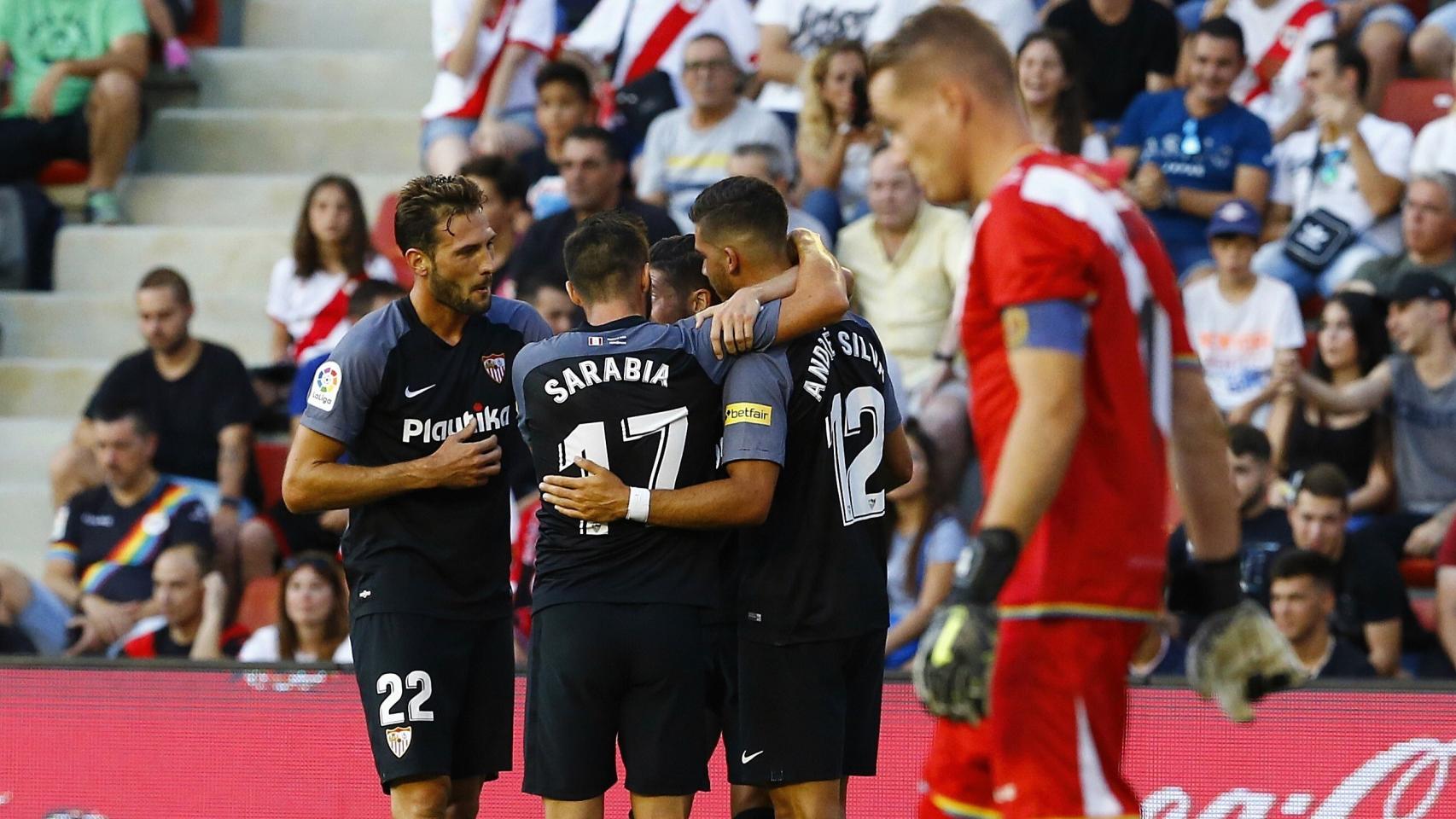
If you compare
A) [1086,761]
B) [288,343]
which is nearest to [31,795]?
[288,343]

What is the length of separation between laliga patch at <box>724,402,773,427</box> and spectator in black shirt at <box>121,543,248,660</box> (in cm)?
469

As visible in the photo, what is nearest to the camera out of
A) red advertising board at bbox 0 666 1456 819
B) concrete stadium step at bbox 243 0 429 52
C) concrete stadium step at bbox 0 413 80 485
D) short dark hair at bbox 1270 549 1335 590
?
red advertising board at bbox 0 666 1456 819

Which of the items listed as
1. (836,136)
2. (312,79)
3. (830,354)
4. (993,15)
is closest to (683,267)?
(830,354)

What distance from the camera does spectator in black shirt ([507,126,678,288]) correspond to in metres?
10.3

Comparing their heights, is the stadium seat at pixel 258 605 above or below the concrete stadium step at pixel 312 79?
below

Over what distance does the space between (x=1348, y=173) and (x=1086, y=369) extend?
6.89m

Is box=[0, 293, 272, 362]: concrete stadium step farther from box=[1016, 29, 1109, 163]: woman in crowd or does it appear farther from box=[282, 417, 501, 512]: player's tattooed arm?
box=[282, 417, 501, 512]: player's tattooed arm

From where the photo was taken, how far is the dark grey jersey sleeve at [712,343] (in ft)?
17.6

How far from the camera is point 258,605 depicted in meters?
9.67

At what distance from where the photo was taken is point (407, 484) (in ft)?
18.6

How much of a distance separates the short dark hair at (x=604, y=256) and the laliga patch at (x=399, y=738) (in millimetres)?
1386

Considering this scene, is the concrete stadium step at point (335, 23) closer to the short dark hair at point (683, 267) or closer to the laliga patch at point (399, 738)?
the short dark hair at point (683, 267)

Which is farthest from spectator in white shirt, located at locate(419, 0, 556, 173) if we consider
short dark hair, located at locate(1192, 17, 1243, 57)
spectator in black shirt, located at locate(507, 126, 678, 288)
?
short dark hair, located at locate(1192, 17, 1243, 57)

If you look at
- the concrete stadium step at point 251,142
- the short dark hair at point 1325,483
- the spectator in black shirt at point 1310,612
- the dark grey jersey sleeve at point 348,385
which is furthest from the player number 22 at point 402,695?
the concrete stadium step at point 251,142
